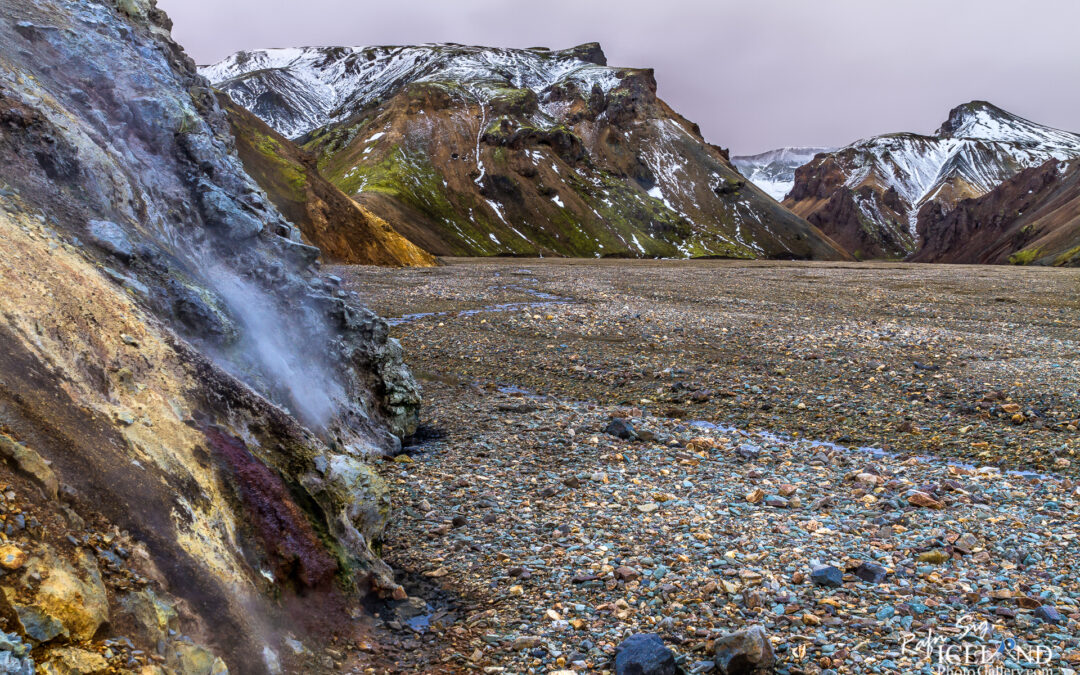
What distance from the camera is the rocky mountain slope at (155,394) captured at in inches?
208

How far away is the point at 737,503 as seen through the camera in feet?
36.3

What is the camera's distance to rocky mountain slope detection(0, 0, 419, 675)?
5.27 m

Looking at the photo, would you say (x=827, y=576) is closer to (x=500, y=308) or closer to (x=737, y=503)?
(x=737, y=503)

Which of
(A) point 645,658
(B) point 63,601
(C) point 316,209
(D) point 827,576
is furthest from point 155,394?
(C) point 316,209

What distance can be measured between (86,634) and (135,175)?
29.5 ft

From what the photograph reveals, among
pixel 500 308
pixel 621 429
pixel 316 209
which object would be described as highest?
pixel 316 209

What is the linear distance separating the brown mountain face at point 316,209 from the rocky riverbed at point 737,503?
50.2 metres

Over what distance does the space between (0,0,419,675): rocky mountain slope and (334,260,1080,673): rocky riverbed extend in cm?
142

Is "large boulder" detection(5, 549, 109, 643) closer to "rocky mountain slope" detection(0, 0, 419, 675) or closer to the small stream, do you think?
"rocky mountain slope" detection(0, 0, 419, 675)

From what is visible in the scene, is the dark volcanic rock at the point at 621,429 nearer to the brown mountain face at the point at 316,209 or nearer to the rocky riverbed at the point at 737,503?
the rocky riverbed at the point at 737,503

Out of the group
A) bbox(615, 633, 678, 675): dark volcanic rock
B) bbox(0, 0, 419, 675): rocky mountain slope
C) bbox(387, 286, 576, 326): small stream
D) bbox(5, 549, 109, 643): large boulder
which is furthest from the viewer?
bbox(387, 286, 576, 326): small stream

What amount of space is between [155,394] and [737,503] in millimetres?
8690

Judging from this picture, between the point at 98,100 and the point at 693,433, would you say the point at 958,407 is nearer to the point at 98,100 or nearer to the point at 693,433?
the point at 693,433

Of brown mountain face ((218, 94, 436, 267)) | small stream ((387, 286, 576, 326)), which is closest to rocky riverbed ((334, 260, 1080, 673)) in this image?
small stream ((387, 286, 576, 326))
